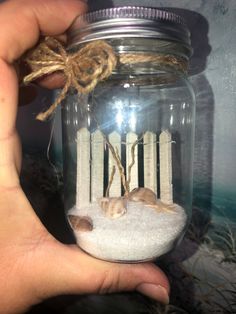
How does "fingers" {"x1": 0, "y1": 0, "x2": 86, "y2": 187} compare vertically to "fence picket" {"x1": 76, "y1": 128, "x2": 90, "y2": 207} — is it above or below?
above

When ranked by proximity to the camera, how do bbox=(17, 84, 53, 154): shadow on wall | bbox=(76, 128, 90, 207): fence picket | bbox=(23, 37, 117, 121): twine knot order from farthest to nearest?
bbox=(17, 84, 53, 154): shadow on wall, bbox=(76, 128, 90, 207): fence picket, bbox=(23, 37, 117, 121): twine knot

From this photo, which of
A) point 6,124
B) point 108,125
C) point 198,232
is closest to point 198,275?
point 198,232

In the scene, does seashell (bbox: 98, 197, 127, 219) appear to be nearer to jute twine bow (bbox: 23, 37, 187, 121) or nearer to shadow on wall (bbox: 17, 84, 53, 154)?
jute twine bow (bbox: 23, 37, 187, 121)

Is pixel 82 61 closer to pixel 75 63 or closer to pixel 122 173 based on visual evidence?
pixel 75 63

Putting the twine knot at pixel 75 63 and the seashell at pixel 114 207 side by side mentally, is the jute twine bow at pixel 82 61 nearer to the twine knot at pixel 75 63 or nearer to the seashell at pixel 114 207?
the twine knot at pixel 75 63

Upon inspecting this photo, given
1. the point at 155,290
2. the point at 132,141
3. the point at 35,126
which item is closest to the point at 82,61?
the point at 132,141

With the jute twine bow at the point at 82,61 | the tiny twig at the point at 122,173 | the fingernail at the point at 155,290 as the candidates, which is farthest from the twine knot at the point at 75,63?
the fingernail at the point at 155,290

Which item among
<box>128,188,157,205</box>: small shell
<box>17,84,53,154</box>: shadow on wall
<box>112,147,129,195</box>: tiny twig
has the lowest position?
<box>128,188,157,205</box>: small shell

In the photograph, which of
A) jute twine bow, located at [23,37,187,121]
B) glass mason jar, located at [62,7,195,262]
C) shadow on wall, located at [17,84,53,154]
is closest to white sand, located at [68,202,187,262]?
glass mason jar, located at [62,7,195,262]
